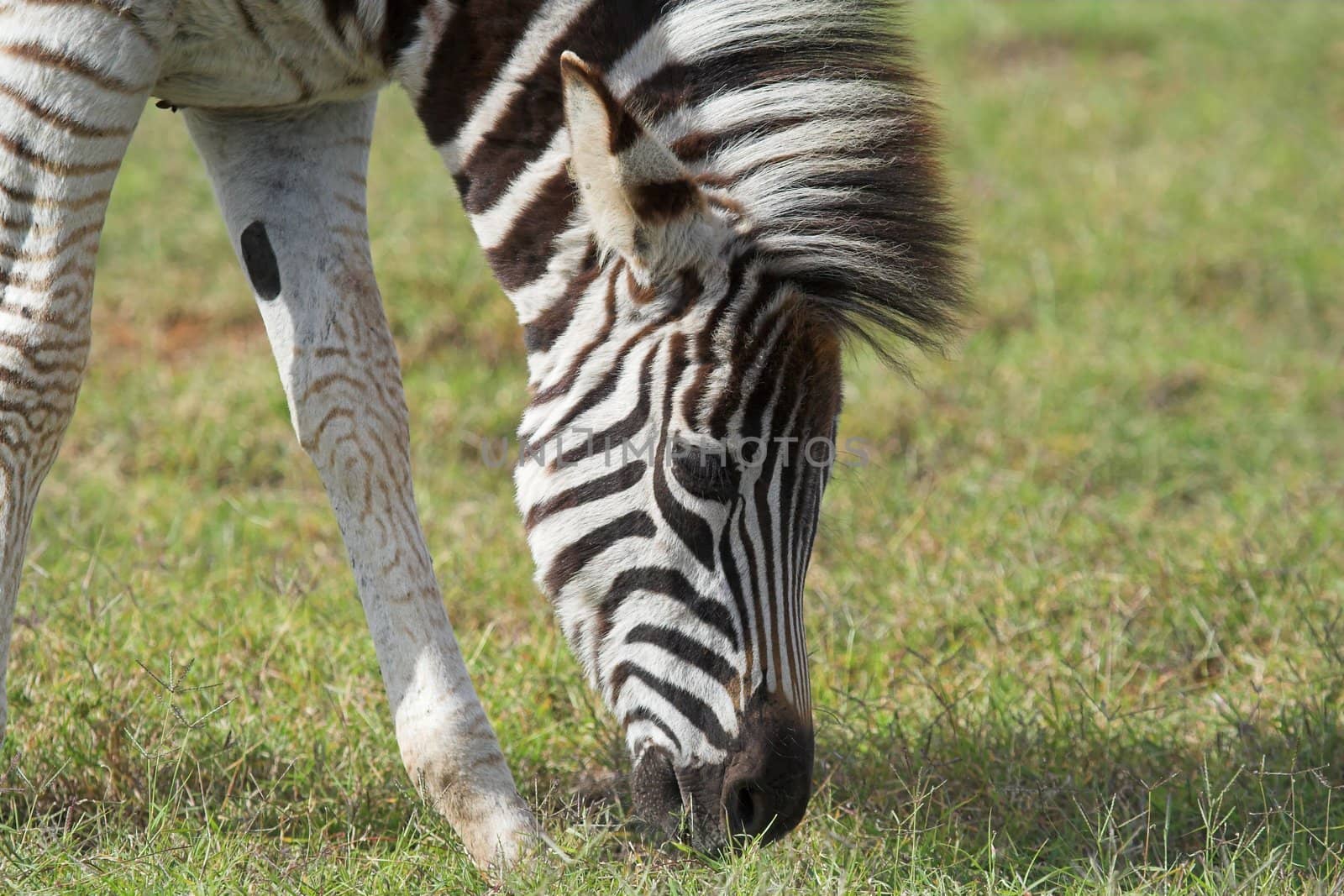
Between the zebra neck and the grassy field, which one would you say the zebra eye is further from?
the grassy field

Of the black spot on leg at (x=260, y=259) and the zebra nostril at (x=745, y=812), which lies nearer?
the zebra nostril at (x=745, y=812)

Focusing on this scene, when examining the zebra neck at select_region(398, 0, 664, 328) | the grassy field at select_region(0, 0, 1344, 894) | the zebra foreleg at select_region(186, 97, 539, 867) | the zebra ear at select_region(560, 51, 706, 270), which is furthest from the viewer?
the zebra foreleg at select_region(186, 97, 539, 867)

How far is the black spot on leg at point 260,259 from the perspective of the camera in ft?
10.7

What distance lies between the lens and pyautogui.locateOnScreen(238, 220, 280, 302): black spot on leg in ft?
10.7

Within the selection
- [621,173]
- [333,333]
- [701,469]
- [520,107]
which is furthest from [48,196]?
[701,469]

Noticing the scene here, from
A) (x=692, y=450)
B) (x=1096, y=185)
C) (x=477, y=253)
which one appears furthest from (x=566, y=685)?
(x=1096, y=185)

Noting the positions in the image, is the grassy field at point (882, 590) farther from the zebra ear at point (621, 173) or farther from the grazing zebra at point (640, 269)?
the zebra ear at point (621, 173)

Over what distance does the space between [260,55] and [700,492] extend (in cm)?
137

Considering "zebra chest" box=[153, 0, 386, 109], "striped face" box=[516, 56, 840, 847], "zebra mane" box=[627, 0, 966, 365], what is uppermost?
"zebra chest" box=[153, 0, 386, 109]

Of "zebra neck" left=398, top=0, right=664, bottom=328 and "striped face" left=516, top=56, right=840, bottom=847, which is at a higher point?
"zebra neck" left=398, top=0, right=664, bottom=328

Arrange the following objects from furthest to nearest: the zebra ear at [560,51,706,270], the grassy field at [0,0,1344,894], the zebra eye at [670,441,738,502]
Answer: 1. the grassy field at [0,0,1344,894]
2. the zebra eye at [670,441,738,502]
3. the zebra ear at [560,51,706,270]

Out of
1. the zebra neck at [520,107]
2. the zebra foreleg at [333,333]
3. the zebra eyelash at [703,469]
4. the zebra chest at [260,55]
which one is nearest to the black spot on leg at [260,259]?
the zebra foreleg at [333,333]

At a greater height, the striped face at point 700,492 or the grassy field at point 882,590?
the striped face at point 700,492

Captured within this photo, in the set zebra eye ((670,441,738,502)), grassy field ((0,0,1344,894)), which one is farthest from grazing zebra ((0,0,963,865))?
grassy field ((0,0,1344,894))
